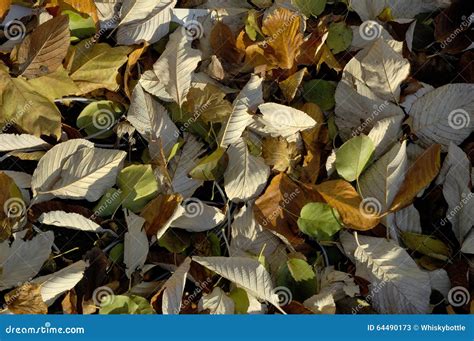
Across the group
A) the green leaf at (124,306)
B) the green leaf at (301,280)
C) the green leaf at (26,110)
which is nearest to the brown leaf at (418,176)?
the green leaf at (301,280)

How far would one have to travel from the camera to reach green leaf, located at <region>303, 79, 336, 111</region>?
1117 millimetres

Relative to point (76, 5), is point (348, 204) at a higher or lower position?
lower

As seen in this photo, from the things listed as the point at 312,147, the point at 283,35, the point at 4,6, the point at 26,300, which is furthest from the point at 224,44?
the point at 26,300

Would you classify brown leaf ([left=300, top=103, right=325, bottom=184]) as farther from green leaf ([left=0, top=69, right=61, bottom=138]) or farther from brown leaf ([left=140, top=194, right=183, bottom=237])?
green leaf ([left=0, top=69, right=61, bottom=138])

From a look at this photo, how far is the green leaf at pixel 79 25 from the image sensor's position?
1111 millimetres

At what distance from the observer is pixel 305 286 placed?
3.41ft

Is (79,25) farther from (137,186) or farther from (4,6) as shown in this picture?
(137,186)

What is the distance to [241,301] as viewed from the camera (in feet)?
3.36

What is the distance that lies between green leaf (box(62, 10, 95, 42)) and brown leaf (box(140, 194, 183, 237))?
0.89ft

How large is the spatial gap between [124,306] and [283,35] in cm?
44

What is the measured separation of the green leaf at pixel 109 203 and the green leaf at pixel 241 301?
0.69ft

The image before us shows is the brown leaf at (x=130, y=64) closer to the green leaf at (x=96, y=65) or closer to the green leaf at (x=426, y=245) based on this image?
the green leaf at (x=96, y=65)

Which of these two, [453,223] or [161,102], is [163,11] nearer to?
[161,102]

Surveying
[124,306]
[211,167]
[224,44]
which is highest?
[224,44]
